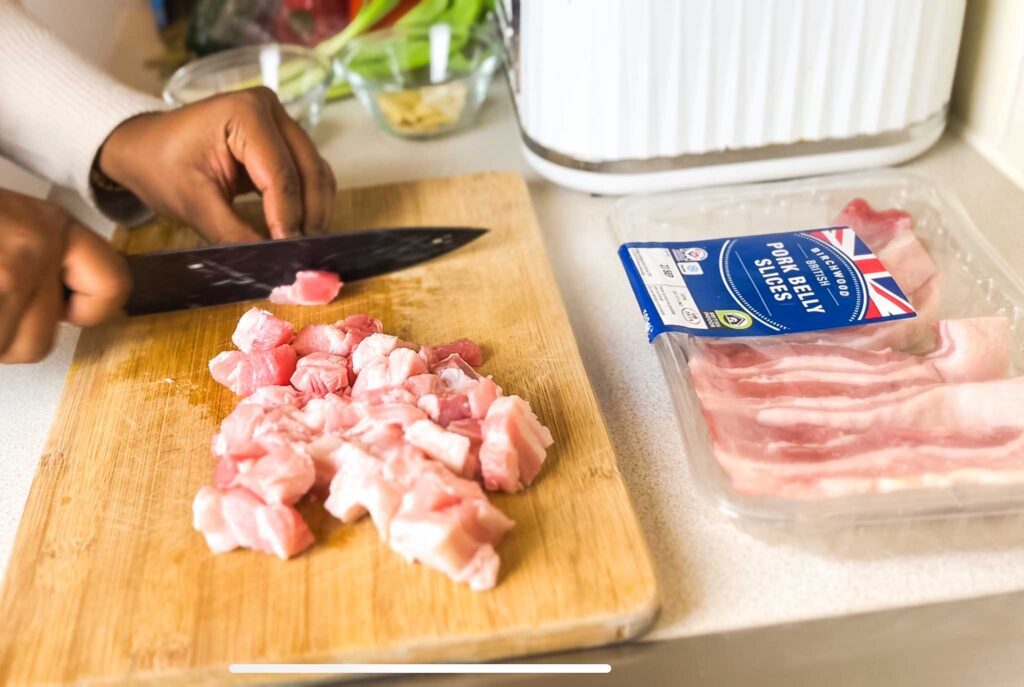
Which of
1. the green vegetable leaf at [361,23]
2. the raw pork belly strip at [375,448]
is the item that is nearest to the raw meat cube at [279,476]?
the raw pork belly strip at [375,448]

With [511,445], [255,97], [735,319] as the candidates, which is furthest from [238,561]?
[255,97]

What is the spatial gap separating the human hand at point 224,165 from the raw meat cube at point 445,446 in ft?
1.37

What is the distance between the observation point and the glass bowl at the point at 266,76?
5.06ft

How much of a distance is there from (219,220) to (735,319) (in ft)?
2.13

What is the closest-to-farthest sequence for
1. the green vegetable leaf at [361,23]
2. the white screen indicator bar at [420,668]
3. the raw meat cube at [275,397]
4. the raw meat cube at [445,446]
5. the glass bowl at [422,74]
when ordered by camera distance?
the white screen indicator bar at [420,668] < the raw meat cube at [445,446] < the raw meat cube at [275,397] < the glass bowl at [422,74] < the green vegetable leaf at [361,23]

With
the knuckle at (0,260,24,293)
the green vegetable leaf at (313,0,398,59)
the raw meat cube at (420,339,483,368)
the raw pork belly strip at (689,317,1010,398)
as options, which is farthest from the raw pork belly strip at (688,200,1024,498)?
the green vegetable leaf at (313,0,398,59)

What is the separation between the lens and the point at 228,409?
968mm

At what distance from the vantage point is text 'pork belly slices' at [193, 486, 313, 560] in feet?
2.57

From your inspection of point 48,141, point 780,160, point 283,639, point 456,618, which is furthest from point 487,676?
point 48,141

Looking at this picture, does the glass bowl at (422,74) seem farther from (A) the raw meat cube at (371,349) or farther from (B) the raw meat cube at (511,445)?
(B) the raw meat cube at (511,445)

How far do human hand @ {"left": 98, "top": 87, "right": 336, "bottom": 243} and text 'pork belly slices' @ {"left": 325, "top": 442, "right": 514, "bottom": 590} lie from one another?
0.44 m

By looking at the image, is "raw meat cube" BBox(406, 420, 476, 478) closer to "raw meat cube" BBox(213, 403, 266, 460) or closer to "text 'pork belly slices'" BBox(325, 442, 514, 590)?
"text 'pork belly slices'" BBox(325, 442, 514, 590)

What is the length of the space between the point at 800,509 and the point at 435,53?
3.60 feet

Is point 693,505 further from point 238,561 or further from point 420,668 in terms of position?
point 238,561
